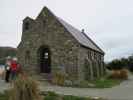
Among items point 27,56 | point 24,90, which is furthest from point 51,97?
point 27,56

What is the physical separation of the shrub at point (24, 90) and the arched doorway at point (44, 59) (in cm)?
1737

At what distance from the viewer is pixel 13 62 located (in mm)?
20828

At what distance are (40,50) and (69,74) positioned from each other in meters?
4.61

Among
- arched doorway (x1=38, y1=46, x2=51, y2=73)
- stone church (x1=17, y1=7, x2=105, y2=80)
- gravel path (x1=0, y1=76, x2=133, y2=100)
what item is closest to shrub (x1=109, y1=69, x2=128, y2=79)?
stone church (x1=17, y1=7, x2=105, y2=80)

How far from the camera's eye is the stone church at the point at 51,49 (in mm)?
25141

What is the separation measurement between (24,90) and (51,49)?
54.8ft

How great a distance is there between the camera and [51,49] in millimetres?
26203

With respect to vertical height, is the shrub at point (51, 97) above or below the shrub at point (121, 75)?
below

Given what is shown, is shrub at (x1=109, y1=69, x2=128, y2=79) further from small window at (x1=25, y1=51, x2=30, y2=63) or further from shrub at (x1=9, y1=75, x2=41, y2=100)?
shrub at (x1=9, y1=75, x2=41, y2=100)

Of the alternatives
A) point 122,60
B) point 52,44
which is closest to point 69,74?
point 52,44

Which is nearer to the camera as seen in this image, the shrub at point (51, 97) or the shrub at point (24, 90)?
the shrub at point (24, 90)

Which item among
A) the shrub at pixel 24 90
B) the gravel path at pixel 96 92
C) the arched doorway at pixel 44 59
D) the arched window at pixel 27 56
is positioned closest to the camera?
the shrub at pixel 24 90

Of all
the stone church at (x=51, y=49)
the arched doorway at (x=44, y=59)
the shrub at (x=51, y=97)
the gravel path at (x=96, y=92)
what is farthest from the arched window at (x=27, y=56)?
the shrub at (x=51, y=97)

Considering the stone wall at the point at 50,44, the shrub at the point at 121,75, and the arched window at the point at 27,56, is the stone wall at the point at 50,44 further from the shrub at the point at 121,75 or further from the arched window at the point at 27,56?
the shrub at the point at 121,75
